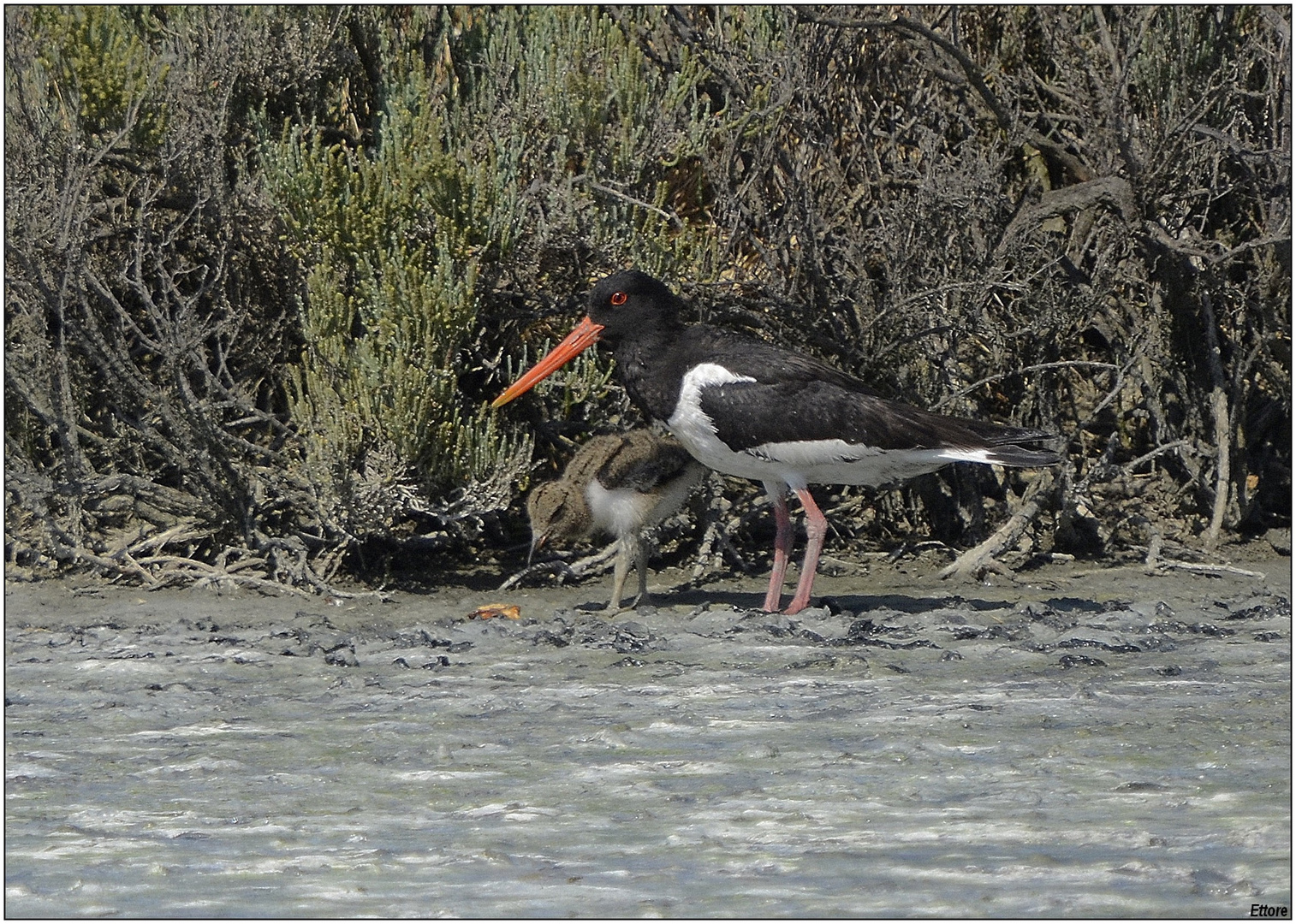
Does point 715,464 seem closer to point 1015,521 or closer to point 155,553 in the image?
point 1015,521

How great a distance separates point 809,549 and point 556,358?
154 cm

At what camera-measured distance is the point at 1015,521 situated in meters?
8.06

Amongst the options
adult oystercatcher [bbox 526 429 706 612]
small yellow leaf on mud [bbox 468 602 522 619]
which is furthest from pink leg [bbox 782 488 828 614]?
small yellow leaf on mud [bbox 468 602 522 619]

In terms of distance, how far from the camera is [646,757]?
488 cm

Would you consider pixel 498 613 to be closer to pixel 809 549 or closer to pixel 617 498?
pixel 617 498

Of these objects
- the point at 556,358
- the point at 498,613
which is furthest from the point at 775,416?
the point at 498,613

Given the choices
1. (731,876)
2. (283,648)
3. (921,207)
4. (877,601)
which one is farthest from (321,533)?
(731,876)

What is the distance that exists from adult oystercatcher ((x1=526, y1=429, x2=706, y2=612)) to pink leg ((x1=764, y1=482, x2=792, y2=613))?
0.47 metres

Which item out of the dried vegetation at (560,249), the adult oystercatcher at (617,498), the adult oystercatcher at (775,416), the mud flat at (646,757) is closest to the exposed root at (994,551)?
the dried vegetation at (560,249)

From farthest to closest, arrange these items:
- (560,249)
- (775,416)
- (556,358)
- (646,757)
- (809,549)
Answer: (560,249) → (556,358) → (809,549) → (775,416) → (646,757)

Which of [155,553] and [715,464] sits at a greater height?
[715,464]

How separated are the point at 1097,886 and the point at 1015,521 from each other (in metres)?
4.45

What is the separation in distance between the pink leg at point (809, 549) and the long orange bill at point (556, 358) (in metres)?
1.29

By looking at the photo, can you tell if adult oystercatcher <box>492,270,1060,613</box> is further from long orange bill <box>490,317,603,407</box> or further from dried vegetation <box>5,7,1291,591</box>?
dried vegetation <box>5,7,1291,591</box>
